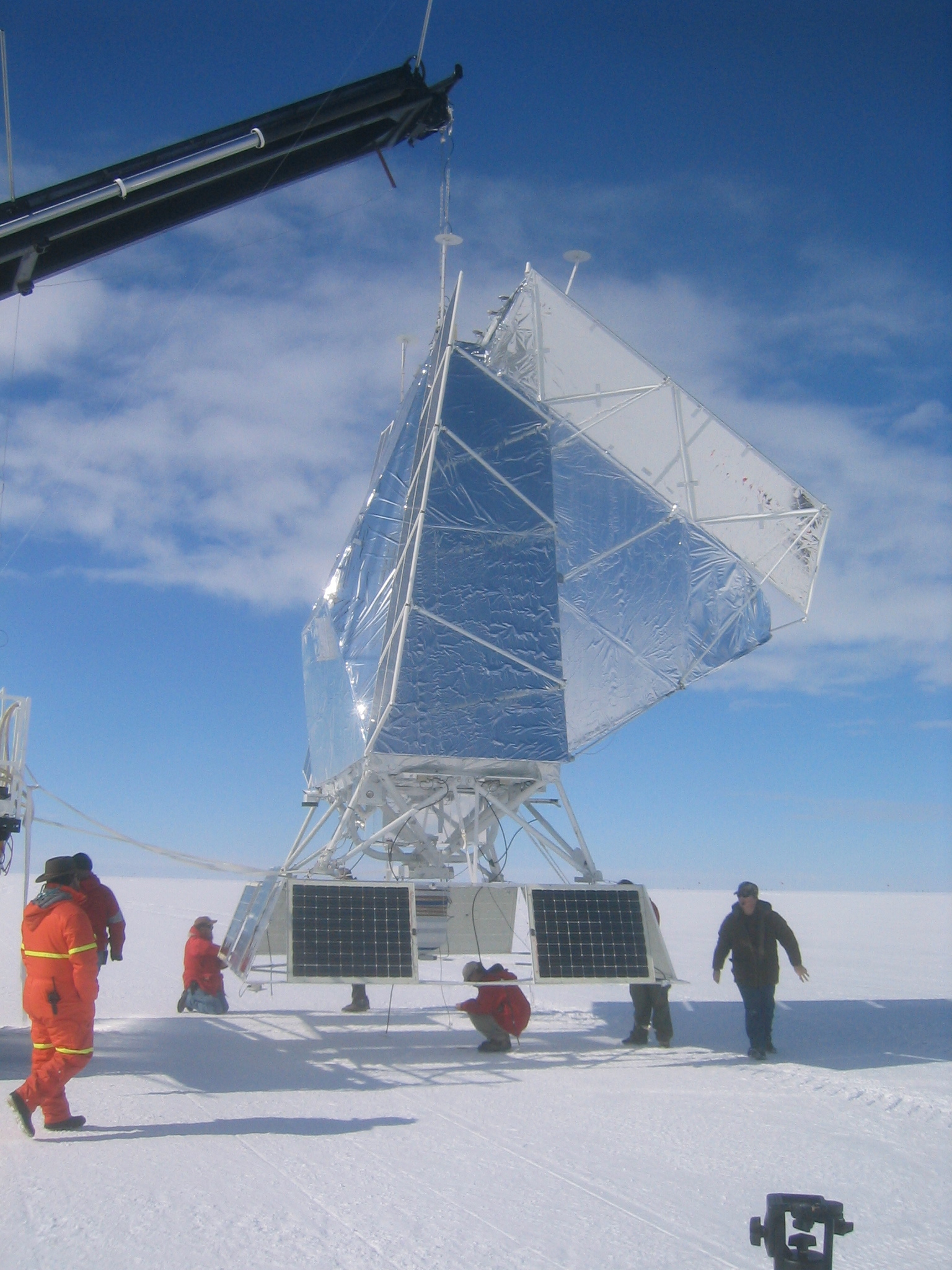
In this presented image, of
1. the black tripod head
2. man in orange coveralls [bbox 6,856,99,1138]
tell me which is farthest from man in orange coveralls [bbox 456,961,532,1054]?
the black tripod head

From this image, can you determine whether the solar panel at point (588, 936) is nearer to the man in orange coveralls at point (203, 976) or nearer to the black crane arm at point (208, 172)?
the man in orange coveralls at point (203, 976)

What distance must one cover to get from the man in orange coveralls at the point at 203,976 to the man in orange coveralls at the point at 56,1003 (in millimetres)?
6482

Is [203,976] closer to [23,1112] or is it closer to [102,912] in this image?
[102,912]

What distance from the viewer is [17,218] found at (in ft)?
32.2

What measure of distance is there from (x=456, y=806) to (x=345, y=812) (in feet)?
4.76

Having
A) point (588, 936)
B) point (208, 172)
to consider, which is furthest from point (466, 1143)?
point (208, 172)

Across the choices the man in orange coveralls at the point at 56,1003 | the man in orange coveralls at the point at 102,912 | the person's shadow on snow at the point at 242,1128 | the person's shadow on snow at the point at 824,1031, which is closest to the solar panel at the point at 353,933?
the man in orange coveralls at the point at 102,912

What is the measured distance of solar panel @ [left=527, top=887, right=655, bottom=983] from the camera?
11367mm

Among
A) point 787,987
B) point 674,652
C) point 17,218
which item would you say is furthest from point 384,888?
point 787,987

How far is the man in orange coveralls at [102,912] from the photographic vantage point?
344 inches

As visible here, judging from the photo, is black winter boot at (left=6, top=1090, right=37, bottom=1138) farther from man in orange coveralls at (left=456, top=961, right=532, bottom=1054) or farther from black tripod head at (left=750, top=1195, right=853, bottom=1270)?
black tripod head at (left=750, top=1195, right=853, bottom=1270)

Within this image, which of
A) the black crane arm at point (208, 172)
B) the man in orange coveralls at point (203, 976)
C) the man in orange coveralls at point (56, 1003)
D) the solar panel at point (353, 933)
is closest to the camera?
the man in orange coveralls at point (56, 1003)

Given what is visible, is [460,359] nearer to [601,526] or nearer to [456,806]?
[601,526]

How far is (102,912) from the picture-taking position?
890 centimetres
